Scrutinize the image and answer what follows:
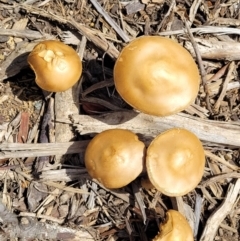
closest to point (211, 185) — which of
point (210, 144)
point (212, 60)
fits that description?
point (210, 144)

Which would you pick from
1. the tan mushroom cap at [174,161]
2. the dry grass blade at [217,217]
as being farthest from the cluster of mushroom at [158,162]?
the dry grass blade at [217,217]

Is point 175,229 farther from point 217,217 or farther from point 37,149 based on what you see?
point 37,149

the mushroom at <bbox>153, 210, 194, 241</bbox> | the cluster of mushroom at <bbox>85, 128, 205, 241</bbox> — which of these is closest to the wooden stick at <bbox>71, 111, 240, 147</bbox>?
the cluster of mushroom at <bbox>85, 128, 205, 241</bbox>

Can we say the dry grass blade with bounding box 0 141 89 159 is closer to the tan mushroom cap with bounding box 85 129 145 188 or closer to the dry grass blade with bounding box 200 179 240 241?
the tan mushroom cap with bounding box 85 129 145 188

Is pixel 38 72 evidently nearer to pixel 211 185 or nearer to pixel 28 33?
pixel 28 33

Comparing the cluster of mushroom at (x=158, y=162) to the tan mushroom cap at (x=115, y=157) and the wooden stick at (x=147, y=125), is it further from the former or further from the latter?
the wooden stick at (x=147, y=125)
